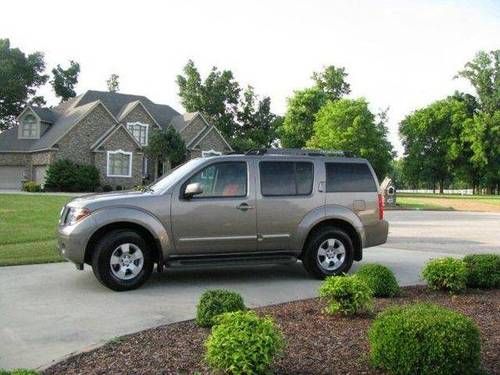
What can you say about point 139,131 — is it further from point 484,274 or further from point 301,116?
point 484,274

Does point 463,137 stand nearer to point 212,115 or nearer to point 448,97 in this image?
point 448,97

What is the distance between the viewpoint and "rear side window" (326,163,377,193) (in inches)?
367

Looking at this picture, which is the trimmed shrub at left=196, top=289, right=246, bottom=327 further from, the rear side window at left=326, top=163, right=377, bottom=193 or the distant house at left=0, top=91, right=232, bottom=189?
the distant house at left=0, top=91, right=232, bottom=189

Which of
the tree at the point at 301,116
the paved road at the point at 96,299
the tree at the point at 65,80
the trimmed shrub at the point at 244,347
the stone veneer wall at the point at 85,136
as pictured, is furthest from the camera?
the tree at the point at 301,116

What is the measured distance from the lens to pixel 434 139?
82938 mm

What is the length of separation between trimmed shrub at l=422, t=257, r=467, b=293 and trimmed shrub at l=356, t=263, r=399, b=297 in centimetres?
54

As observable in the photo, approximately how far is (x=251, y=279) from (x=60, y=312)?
3348mm

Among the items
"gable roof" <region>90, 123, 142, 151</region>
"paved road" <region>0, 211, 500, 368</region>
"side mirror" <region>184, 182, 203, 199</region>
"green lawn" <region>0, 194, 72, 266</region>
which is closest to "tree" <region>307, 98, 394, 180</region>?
"gable roof" <region>90, 123, 142, 151</region>

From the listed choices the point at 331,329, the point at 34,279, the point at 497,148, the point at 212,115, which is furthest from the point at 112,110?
the point at 497,148

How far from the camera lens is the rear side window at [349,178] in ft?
30.6

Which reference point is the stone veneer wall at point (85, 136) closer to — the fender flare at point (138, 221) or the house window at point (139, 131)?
the house window at point (139, 131)

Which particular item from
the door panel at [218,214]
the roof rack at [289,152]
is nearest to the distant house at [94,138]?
the roof rack at [289,152]

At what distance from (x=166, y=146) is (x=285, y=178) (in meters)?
36.3

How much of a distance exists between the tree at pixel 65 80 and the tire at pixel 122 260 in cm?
6511
